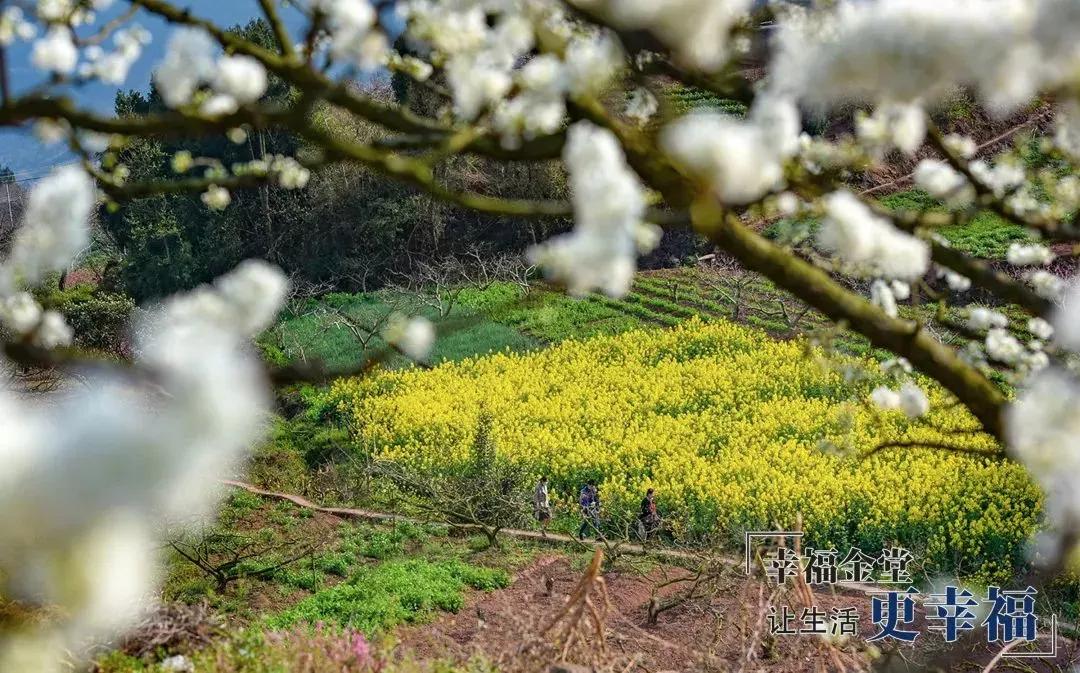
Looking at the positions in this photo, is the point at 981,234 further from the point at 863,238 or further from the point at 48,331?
the point at 48,331

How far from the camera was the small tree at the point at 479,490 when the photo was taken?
8281 mm

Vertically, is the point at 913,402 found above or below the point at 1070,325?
above

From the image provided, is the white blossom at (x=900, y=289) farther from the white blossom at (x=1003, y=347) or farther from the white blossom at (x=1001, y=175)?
the white blossom at (x=1001, y=175)

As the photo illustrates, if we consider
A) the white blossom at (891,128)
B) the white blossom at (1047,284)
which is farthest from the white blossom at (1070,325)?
the white blossom at (1047,284)

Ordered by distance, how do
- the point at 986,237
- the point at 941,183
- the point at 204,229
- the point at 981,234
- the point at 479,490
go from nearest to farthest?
1. the point at 941,183
2. the point at 479,490
3. the point at 986,237
4. the point at 981,234
5. the point at 204,229

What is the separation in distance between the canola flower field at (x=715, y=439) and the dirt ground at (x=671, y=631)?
1.23m

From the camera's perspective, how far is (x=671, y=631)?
6250 millimetres

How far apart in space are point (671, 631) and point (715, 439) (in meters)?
4.32

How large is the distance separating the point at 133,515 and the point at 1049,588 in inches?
296

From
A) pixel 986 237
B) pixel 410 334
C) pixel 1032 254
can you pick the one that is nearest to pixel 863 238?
pixel 410 334

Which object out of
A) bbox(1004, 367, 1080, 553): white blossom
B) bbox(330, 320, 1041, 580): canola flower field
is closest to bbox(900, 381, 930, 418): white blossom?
bbox(1004, 367, 1080, 553): white blossom

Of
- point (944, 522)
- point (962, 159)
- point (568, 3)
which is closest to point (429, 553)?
point (944, 522)

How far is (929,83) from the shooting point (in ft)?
3.78

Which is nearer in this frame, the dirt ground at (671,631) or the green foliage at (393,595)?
the dirt ground at (671,631)
